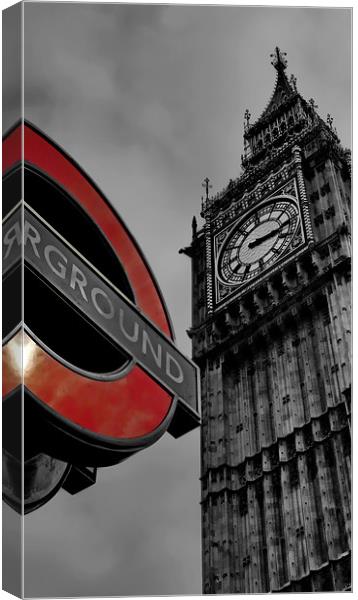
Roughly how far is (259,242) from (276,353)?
169 inches

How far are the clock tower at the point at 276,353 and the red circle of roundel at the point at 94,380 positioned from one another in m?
17.1

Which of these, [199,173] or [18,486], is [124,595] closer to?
[18,486]

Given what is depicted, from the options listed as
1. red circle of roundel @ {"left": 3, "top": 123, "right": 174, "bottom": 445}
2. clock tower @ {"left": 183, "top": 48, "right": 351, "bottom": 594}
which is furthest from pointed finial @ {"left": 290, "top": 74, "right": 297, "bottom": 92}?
red circle of roundel @ {"left": 3, "top": 123, "right": 174, "bottom": 445}

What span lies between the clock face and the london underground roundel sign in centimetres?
2480

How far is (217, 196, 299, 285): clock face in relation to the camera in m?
38.9

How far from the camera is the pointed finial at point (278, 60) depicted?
21461 millimetres

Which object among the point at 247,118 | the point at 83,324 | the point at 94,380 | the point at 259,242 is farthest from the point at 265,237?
the point at 94,380

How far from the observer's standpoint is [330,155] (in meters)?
39.9

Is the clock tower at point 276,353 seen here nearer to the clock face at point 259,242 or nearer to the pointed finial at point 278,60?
the clock face at point 259,242

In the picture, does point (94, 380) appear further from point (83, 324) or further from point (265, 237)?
point (265, 237)

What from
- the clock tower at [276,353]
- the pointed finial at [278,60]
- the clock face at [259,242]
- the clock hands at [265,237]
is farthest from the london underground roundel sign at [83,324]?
the clock hands at [265,237]

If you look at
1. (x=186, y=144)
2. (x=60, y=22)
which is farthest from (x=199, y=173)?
(x=60, y=22)

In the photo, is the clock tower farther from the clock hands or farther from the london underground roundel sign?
the london underground roundel sign

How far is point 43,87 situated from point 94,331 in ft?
21.4
